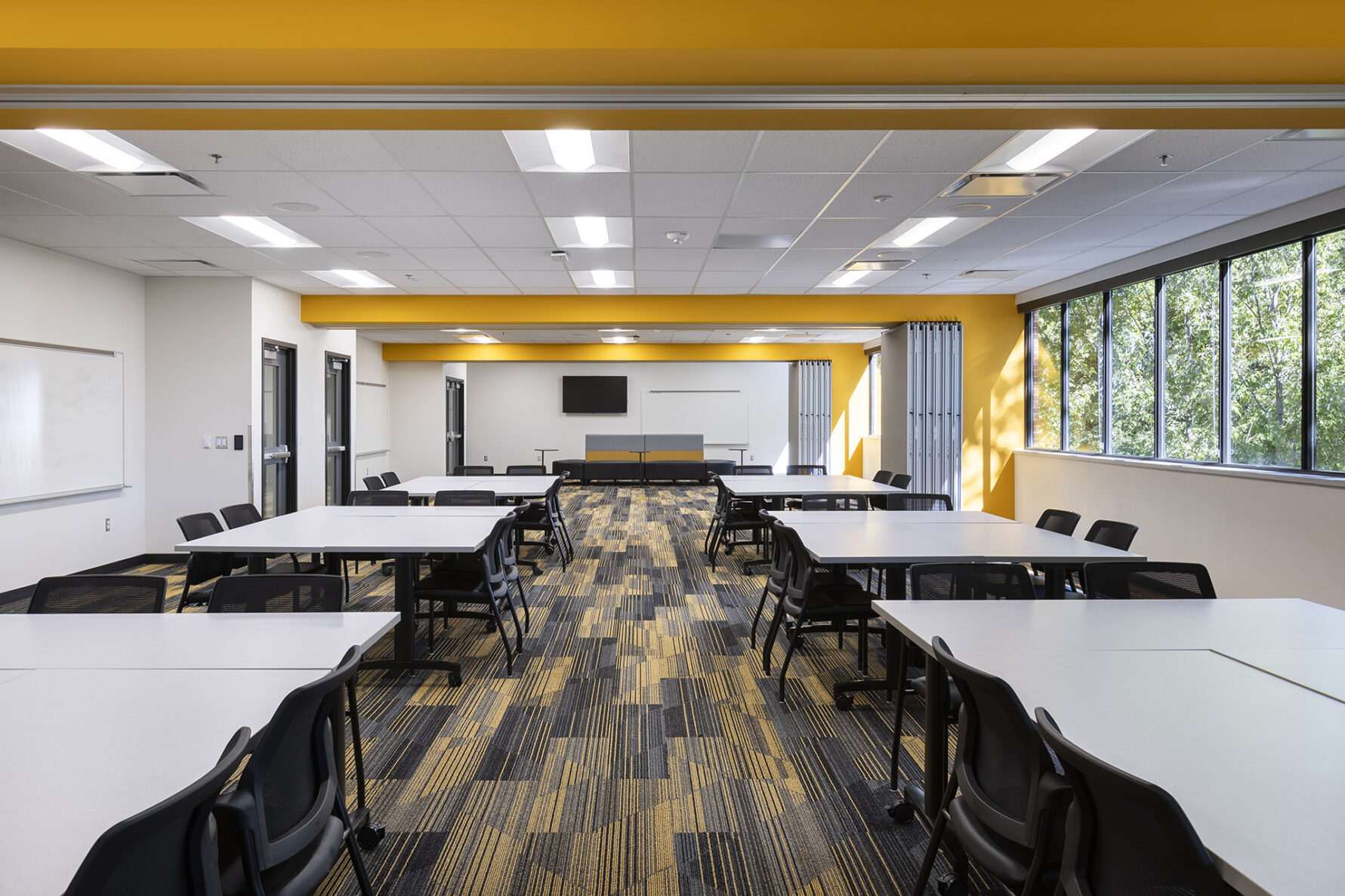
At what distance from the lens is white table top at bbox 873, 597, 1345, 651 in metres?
2.21

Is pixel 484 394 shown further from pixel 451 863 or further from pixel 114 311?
pixel 451 863

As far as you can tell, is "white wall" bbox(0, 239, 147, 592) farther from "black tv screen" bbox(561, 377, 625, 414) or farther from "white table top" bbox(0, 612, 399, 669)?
"black tv screen" bbox(561, 377, 625, 414)

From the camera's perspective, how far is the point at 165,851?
1193 millimetres

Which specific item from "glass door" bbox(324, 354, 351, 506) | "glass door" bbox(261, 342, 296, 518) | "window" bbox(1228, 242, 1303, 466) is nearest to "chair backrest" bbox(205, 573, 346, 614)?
"glass door" bbox(261, 342, 296, 518)

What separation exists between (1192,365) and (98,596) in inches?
278

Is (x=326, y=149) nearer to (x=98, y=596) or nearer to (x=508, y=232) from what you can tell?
(x=508, y=232)

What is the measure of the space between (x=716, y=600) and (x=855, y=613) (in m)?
2.17

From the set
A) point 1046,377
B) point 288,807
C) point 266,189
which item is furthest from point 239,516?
point 1046,377

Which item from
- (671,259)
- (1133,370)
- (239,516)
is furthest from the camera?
(1133,370)

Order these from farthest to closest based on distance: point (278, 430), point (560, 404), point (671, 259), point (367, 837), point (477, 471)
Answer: point (560, 404)
point (477, 471)
point (278, 430)
point (671, 259)
point (367, 837)

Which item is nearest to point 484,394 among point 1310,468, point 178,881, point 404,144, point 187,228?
point 187,228

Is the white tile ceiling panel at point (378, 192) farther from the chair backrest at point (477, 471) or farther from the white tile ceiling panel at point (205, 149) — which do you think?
the chair backrest at point (477, 471)

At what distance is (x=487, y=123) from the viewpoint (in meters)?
2.71

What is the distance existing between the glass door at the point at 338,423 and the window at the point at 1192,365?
8708mm
